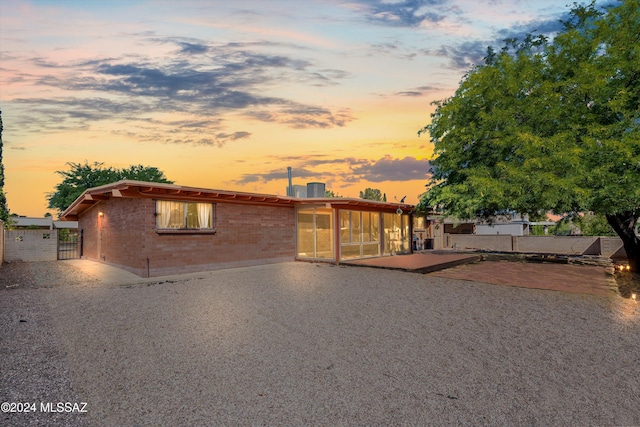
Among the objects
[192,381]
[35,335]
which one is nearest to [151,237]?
[35,335]

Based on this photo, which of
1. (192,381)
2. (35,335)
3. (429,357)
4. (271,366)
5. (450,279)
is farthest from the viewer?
(450,279)

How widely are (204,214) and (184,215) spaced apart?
0.80m

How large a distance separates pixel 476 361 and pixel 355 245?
1268 cm

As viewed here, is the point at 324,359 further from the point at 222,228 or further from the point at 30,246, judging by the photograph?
the point at 30,246

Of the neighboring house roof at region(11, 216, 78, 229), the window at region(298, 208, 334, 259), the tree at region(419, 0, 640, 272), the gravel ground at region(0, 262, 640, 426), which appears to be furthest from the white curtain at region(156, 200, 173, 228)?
the neighboring house roof at region(11, 216, 78, 229)

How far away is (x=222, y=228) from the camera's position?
1406 centimetres

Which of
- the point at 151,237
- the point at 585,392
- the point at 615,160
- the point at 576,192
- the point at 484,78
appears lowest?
the point at 585,392

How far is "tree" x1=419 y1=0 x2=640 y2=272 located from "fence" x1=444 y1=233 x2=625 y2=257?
710 centimetres

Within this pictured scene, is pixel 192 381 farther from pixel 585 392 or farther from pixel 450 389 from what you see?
pixel 585 392

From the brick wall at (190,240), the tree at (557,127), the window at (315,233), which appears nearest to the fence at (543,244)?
the tree at (557,127)

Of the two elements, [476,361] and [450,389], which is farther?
[476,361]

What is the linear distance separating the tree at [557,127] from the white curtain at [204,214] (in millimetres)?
10496

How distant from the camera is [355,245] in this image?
17.3m

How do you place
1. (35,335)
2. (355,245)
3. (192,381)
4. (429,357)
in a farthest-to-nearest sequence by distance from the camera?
(355,245), (35,335), (429,357), (192,381)
